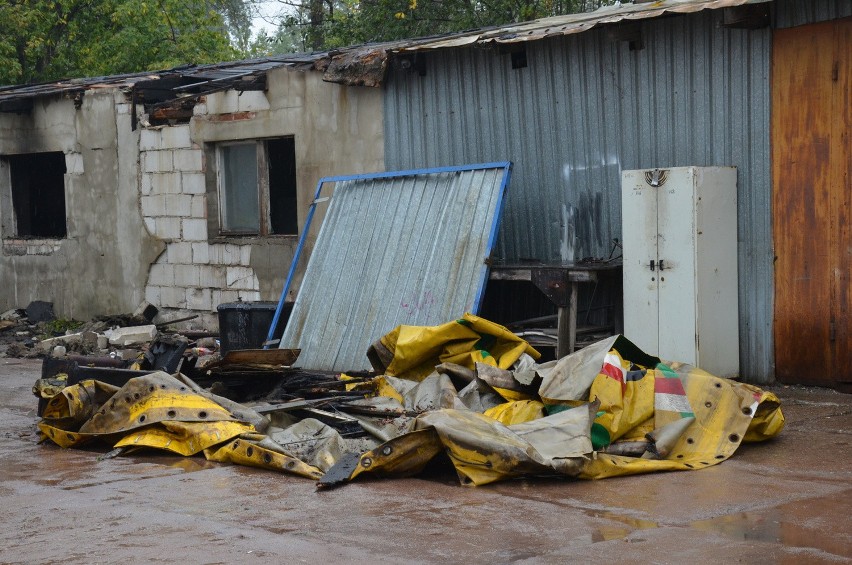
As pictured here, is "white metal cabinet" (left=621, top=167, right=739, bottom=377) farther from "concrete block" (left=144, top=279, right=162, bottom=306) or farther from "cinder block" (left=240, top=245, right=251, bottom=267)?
"concrete block" (left=144, top=279, right=162, bottom=306)

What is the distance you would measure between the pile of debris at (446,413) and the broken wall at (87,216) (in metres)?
6.46

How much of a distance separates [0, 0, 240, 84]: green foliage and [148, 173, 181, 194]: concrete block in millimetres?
9776

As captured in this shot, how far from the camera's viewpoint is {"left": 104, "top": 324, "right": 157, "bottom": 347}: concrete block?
1293cm

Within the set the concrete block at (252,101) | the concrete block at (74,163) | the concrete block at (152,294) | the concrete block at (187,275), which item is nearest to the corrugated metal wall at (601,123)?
the concrete block at (252,101)

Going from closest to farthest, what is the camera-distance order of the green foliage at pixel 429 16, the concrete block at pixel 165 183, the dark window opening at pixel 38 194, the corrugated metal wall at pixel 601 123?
the corrugated metal wall at pixel 601 123 < the concrete block at pixel 165 183 < the dark window opening at pixel 38 194 < the green foliage at pixel 429 16

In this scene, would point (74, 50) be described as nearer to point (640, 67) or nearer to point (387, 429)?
point (640, 67)

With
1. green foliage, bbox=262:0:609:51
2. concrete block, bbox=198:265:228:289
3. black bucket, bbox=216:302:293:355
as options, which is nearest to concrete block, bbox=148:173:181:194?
concrete block, bbox=198:265:228:289

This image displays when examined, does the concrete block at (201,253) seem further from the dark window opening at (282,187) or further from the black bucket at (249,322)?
the black bucket at (249,322)

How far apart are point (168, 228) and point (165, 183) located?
0.58 meters

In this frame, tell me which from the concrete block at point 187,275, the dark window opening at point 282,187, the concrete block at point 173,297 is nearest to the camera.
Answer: the dark window opening at point 282,187

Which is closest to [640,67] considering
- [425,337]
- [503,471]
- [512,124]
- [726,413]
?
[512,124]

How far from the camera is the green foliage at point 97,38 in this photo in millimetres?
22531

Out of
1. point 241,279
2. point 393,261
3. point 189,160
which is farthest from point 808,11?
point 189,160

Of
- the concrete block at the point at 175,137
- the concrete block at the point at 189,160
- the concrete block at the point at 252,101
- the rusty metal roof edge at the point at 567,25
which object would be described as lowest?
the concrete block at the point at 189,160
